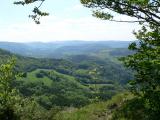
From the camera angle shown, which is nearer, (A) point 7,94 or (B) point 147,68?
(B) point 147,68

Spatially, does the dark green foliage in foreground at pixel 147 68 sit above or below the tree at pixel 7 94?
above

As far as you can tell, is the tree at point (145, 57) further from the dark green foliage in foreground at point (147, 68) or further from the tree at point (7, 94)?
the tree at point (7, 94)

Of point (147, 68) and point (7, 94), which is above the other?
point (147, 68)

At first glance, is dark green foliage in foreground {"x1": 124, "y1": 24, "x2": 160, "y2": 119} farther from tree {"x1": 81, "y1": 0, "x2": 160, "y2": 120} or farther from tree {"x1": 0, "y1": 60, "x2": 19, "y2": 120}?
tree {"x1": 0, "y1": 60, "x2": 19, "y2": 120}

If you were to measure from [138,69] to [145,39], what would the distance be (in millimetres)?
1747

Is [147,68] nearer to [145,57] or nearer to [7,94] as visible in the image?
[145,57]

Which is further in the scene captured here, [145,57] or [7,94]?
[7,94]

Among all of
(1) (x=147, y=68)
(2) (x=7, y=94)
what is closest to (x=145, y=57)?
(1) (x=147, y=68)

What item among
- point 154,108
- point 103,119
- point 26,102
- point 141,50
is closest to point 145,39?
point 141,50

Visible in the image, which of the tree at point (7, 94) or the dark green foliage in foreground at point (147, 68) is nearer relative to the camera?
the dark green foliage in foreground at point (147, 68)

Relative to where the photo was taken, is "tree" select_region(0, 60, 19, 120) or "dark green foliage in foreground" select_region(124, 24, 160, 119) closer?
"dark green foliage in foreground" select_region(124, 24, 160, 119)

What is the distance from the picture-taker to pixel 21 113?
15734mm

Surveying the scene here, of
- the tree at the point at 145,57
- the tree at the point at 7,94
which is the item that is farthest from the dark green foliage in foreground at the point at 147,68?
the tree at the point at 7,94

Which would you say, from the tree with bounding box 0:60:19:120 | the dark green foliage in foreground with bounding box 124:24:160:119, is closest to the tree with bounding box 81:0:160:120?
the dark green foliage in foreground with bounding box 124:24:160:119
